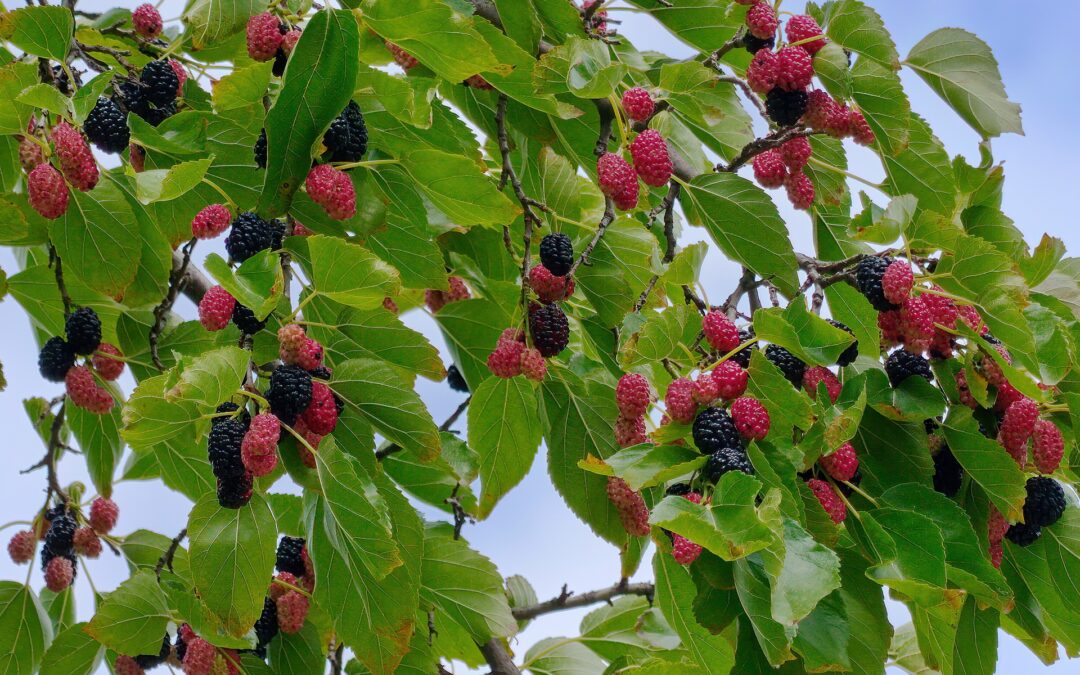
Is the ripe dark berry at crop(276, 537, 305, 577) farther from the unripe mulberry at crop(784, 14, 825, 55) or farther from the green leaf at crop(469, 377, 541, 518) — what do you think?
the unripe mulberry at crop(784, 14, 825, 55)

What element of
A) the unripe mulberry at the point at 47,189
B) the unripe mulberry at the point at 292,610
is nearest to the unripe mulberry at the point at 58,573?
the unripe mulberry at the point at 292,610

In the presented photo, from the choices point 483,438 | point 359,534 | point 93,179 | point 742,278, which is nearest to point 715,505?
point 359,534

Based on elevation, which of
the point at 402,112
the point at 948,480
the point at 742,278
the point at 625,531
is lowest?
the point at 948,480

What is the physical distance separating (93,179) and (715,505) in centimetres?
118

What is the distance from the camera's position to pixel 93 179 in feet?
5.68

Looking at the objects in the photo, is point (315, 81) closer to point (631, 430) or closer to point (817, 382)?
point (631, 430)

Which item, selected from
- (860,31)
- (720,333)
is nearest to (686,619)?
(720,333)

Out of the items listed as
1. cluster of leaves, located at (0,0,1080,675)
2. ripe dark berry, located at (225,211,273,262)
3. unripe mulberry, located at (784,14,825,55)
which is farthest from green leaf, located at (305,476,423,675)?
unripe mulberry, located at (784,14,825,55)

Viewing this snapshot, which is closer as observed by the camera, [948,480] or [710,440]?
[710,440]

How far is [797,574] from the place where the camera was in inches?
43.7

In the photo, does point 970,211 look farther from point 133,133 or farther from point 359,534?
point 133,133

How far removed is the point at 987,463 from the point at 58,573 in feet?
6.24

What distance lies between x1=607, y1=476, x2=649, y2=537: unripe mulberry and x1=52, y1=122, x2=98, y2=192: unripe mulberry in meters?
0.98

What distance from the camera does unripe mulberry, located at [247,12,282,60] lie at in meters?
1.65
